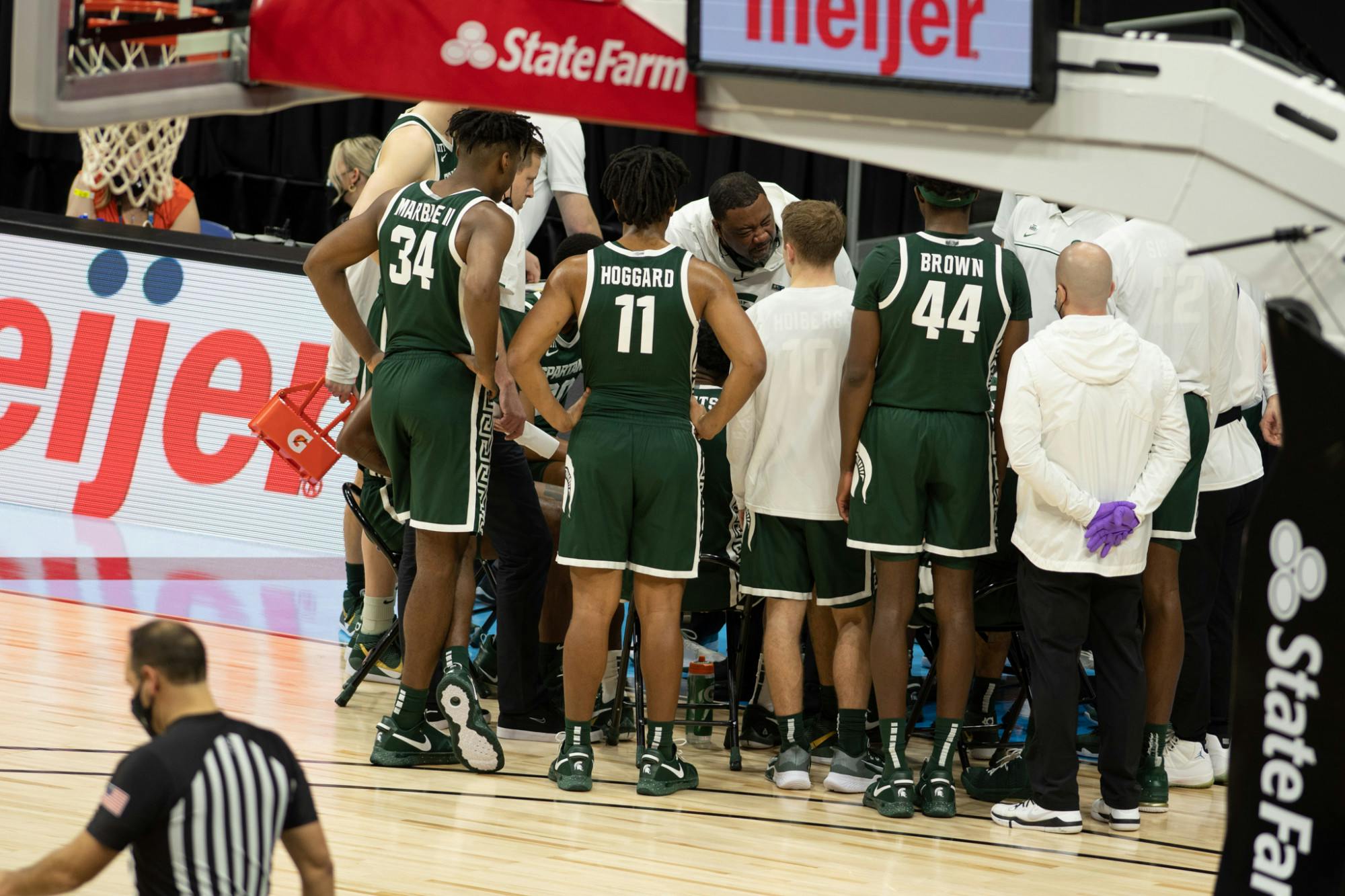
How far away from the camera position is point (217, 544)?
9.55 metres

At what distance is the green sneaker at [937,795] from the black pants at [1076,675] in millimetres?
287

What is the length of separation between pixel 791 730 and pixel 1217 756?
179cm

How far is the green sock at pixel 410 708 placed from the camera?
5.98m

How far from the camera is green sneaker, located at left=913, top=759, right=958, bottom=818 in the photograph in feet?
19.2

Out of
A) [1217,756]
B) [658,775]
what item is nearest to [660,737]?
[658,775]

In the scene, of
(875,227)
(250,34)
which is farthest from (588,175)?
(250,34)

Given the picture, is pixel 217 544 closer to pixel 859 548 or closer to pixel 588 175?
pixel 859 548

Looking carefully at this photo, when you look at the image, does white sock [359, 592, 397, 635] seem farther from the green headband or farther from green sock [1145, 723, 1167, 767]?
green sock [1145, 723, 1167, 767]

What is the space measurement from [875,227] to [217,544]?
5.97 meters

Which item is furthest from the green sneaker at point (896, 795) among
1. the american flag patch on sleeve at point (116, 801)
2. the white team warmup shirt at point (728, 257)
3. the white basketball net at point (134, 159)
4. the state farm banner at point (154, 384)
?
the white basketball net at point (134, 159)

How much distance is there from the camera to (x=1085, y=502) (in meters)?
5.50

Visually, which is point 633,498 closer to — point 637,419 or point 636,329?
point 637,419

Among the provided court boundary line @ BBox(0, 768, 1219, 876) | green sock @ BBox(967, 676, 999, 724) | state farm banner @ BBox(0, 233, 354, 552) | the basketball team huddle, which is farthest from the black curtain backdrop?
court boundary line @ BBox(0, 768, 1219, 876)

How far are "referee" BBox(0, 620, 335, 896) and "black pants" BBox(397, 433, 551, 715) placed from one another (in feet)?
9.55
